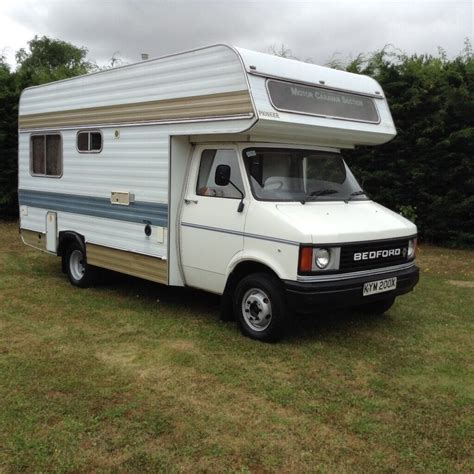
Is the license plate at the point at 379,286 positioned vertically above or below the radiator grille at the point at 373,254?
below

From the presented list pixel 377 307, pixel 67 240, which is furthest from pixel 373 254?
pixel 67 240

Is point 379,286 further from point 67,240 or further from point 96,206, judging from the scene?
point 67,240

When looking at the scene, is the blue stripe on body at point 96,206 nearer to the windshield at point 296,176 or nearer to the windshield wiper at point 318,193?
the windshield at point 296,176

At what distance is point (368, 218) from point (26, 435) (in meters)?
3.73

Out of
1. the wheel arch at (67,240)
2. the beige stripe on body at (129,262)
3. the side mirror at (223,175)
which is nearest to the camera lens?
the side mirror at (223,175)

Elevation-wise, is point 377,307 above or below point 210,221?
below

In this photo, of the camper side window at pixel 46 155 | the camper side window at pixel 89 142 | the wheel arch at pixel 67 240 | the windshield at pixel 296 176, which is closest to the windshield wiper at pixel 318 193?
the windshield at pixel 296 176

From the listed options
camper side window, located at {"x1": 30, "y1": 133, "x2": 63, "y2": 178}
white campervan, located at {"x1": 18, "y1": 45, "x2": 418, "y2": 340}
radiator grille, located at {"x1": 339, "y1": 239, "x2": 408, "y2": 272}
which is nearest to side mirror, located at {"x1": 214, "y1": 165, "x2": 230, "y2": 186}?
white campervan, located at {"x1": 18, "y1": 45, "x2": 418, "y2": 340}

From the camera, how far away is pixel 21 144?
8.75 m

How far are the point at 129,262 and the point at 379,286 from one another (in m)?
3.03

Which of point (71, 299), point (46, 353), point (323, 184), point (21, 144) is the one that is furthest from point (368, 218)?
point (21, 144)

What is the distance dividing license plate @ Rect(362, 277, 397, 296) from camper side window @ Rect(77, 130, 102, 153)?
12.6 ft

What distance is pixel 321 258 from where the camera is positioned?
5.11 m

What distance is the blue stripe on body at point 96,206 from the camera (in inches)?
250
